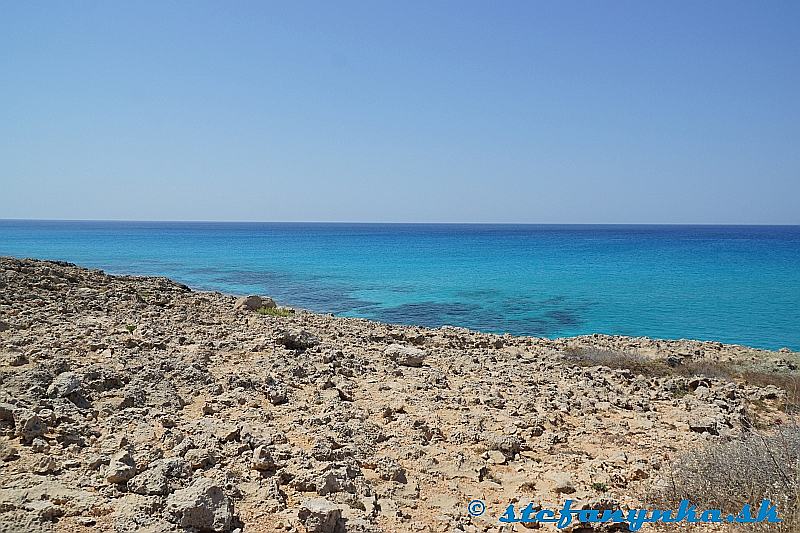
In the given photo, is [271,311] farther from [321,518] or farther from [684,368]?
[321,518]

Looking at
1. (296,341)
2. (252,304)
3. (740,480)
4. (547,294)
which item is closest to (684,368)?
(740,480)

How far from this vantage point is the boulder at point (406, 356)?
999 centimetres

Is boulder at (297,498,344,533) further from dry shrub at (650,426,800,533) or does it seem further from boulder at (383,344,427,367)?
boulder at (383,344,427,367)

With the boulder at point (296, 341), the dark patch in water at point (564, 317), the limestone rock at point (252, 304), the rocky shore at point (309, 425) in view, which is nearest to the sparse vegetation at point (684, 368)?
the rocky shore at point (309, 425)

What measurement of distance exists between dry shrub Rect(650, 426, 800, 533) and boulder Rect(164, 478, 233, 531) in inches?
148

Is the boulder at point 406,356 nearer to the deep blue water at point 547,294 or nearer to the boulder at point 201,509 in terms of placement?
the boulder at point 201,509

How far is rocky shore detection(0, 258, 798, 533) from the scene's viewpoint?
4.21 metres

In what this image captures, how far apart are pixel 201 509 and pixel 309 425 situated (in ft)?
7.91

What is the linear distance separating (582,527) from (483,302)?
24977 mm

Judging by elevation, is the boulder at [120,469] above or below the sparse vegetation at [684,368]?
above

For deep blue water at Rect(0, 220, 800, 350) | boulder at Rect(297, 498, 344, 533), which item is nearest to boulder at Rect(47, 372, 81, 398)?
boulder at Rect(297, 498, 344, 533)

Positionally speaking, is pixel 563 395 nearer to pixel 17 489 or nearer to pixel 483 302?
pixel 17 489

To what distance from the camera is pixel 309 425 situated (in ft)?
20.5

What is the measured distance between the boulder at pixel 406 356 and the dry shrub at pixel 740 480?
5.27 meters
